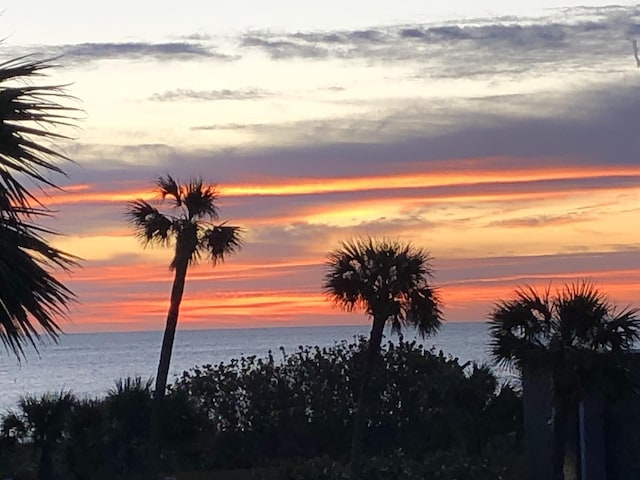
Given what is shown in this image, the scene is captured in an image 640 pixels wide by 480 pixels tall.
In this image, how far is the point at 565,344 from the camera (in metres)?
16.9

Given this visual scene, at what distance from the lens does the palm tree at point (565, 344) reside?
16.6 metres

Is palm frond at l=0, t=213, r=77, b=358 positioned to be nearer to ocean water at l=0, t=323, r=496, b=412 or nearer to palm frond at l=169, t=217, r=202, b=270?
palm frond at l=169, t=217, r=202, b=270

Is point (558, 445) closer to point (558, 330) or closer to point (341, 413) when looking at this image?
point (558, 330)

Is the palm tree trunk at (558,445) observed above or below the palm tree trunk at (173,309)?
below

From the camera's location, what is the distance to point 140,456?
21688 millimetres

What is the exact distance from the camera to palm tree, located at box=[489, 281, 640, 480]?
1662cm

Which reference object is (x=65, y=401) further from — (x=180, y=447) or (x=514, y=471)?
(x=514, y=471)

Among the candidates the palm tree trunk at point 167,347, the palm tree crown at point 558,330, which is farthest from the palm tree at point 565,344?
the palm tree trunk at point 167,347

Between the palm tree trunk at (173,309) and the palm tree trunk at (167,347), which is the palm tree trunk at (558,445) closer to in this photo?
the palm tree trunk at (167,347)

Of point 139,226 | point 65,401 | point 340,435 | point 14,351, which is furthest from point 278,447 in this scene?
point 14,351

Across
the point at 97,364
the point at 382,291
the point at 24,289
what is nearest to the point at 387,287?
the point at 382,291

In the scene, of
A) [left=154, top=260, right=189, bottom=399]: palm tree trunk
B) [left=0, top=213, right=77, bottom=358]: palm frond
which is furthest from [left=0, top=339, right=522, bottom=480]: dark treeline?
[left=0, top=213, right=77, bottom=358]: palm frond

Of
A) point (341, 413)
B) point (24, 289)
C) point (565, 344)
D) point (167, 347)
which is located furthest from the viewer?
point (341, 413)

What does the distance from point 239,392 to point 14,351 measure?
19.4 meters
